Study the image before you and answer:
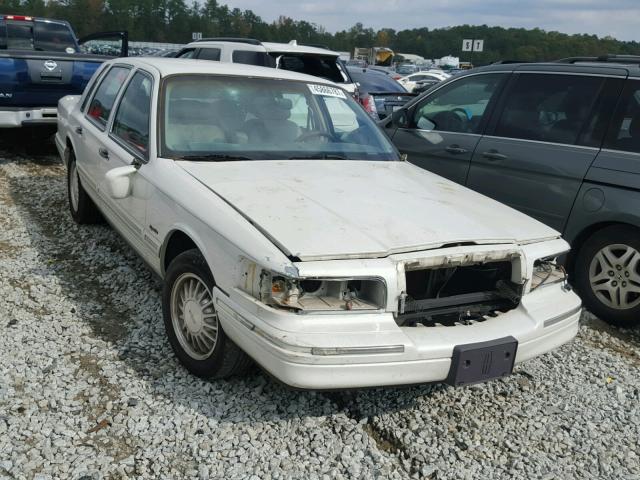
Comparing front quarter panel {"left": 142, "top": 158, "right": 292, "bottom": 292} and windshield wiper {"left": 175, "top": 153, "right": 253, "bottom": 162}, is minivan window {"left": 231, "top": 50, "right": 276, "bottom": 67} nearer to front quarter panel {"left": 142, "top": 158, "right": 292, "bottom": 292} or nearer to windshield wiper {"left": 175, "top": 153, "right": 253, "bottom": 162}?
windshield wiper {"left": 175, "top": 153, "right": 253, "bottom": 162}

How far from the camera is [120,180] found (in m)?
3.84

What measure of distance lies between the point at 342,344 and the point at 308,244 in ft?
1.47

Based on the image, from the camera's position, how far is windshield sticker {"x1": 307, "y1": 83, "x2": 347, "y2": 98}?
4580mm

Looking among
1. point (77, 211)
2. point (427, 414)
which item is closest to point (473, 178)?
point (427, 414)

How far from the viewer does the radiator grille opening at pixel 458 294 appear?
290cm

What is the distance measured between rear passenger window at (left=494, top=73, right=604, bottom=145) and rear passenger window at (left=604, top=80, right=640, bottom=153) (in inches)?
8.5

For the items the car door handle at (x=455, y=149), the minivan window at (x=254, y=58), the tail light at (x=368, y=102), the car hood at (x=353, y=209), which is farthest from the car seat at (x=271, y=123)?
the tail light at (x=368, y=102)

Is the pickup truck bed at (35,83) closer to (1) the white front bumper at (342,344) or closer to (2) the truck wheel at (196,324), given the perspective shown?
(2) the truck wheel at (196,324)

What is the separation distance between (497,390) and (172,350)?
1.84m

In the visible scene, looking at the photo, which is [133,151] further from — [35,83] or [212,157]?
[35,83]

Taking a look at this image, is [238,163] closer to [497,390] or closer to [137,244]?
[137,244]

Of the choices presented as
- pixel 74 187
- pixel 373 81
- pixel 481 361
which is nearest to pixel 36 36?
pixel 74 187

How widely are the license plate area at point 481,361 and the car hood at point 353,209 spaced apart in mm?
476

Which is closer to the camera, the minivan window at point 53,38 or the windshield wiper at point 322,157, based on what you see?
the windshield wiper at point 322,157
